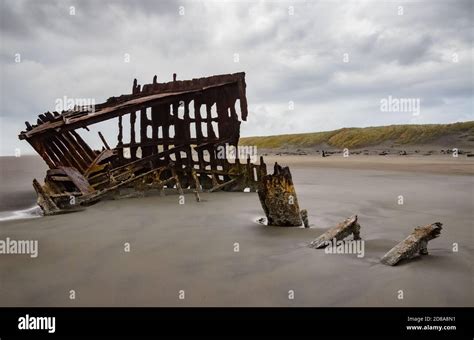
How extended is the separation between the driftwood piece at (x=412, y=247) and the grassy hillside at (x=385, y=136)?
36640 mm

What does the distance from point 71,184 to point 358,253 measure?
760cm

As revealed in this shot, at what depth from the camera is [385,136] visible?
4831cm

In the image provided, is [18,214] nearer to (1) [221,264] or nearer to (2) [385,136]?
(1) [221,264]

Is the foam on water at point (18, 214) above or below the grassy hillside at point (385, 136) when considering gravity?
below

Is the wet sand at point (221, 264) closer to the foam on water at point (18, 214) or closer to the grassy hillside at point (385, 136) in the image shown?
the foam on water at point (18, 214)

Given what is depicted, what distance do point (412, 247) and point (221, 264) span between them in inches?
83.9

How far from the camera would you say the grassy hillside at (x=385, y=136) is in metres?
39.8

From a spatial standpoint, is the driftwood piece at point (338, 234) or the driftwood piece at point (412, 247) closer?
the driftwood piece at point (412, 247)

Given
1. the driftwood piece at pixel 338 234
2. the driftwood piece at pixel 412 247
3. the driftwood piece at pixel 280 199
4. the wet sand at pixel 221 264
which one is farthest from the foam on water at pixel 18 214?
the driftwood piece at pixel 412 247

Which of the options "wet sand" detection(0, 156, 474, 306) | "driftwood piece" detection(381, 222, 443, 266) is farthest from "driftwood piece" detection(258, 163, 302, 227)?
"driftwood piece" detection(381, 222, 443, 266)

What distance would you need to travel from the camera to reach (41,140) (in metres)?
9.75

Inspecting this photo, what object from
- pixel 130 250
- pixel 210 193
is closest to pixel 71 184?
pixel 210 193

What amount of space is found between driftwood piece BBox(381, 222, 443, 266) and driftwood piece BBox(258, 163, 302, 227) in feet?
6.56

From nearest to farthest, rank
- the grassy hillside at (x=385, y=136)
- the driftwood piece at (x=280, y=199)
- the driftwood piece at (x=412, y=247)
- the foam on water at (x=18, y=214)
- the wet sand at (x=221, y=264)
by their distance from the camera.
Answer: the wet sand at (x=221, y=264) < the driftwood piece at (x=412, y=247) < the driftwood piece at (x=280, y=199) < the foam on water at (x=18, y=214) < the grassy hillside at (x=385, y=136)
